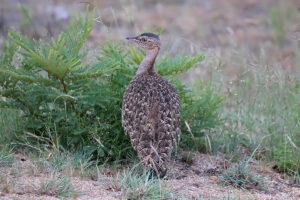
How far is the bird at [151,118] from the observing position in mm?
4883

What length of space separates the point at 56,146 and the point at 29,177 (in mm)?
850

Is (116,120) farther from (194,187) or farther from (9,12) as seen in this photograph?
(9,12)

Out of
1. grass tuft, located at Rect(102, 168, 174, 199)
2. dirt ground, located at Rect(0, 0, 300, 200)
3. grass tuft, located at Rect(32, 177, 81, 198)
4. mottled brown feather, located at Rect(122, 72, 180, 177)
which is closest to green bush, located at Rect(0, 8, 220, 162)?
mottled brown feather, located at Rect(122, 72, 180, 177)

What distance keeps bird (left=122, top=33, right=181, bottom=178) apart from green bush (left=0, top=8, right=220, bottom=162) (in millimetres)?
316

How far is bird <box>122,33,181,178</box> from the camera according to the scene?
4.88 metres

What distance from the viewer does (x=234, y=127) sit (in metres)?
6.77

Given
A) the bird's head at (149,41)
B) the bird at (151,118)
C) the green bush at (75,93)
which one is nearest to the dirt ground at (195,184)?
the bird at (151,118)

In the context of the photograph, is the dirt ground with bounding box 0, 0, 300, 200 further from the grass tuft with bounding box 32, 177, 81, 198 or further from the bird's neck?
the bird's neck

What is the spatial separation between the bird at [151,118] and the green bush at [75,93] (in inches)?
12.4

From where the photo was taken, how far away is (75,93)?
519cm

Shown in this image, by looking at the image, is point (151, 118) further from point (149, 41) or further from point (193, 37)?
point (193, 37)

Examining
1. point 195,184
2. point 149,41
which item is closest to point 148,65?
point 149,41

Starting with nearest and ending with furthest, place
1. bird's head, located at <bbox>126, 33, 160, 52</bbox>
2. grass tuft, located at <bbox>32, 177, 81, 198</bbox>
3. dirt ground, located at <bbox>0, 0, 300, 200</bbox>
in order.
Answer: grass tuft, located at <bbox>32, 177, 81, 198</bbox> → dirt ground, located at <bbox>0, 0, 300, 200</bbox> → bird's head, located at <bbox>126, 33, 160, 52</bbox>

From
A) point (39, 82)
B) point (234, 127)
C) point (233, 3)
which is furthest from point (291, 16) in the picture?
point (39, 82)
